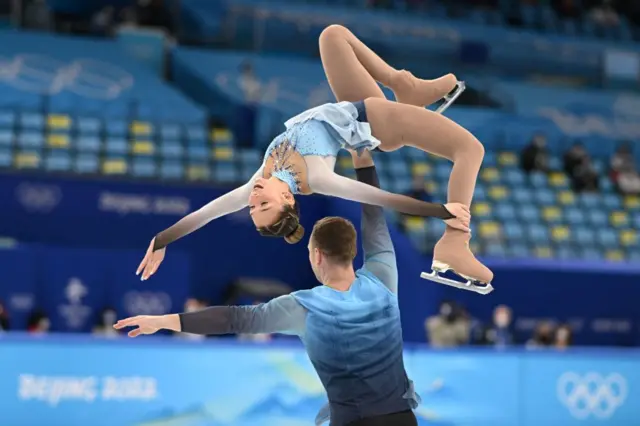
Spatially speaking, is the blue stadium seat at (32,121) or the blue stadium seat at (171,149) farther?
the blue stadium seat at (171,149)

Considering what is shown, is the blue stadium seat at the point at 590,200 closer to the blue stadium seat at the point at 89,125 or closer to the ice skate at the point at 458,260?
the blue stadium seat at the point at 89,125

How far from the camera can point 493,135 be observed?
63.4 feet

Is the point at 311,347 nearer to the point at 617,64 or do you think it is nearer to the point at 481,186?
the point at 481,186

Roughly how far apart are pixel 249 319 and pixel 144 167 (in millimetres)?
11606

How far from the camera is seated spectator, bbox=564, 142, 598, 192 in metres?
18.6

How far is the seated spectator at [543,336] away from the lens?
1528cm

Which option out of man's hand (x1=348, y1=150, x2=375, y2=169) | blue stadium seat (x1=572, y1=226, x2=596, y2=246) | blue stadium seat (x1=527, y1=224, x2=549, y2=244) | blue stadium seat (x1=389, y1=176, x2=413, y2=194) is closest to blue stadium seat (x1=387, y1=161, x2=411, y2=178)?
blue stadium seat (x1=389, y1=176, x2=413, y2=194)

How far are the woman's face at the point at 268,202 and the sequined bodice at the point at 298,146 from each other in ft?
0.26

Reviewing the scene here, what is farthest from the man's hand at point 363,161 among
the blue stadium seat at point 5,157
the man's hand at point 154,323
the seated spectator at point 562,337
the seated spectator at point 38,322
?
the seated spectator at point 562,337

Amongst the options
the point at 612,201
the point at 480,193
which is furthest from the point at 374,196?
the point at 612,201

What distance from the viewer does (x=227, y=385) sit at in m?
10.4

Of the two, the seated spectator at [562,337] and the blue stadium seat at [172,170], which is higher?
the blue stadium seat at [172,170]

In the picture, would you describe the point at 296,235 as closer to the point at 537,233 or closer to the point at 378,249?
the point at 378,249

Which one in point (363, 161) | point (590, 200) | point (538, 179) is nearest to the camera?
point (363, 161)
